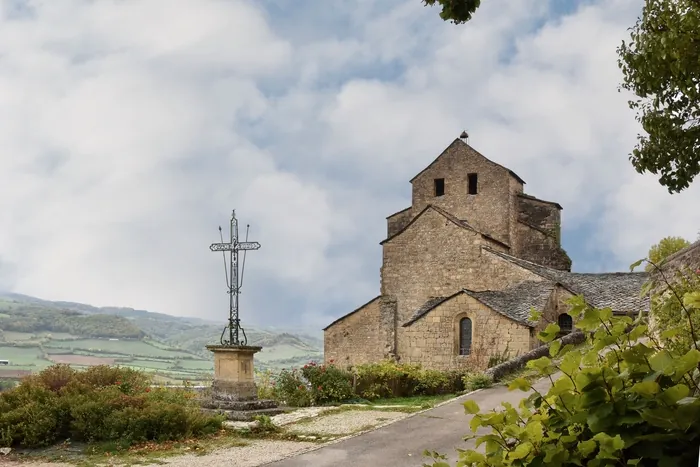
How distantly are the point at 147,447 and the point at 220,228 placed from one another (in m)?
7.38

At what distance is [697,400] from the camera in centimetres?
272

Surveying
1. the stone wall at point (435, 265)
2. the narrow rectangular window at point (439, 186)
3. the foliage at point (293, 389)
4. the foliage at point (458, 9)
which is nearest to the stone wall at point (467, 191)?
the narrow rectangular window at point (439, 186)

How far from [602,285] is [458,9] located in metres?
24.7

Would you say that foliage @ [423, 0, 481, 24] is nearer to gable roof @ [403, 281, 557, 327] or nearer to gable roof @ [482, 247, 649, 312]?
gable roof @ [403, 281, 557, 327]

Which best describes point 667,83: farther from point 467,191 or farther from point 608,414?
point 467,191

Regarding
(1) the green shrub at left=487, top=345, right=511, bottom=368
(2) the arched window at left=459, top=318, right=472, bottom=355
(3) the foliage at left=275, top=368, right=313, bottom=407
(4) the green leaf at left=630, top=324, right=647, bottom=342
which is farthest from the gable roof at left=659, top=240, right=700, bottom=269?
(4) the green leaf at left=630, top=324, right=647, bottom=342

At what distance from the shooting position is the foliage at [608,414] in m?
2.73

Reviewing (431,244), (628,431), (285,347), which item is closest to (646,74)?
(628,431)

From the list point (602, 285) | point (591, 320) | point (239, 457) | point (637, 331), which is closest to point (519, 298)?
point (602, 285)

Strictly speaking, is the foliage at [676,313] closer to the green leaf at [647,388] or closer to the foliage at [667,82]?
the green leaf at [647,388]

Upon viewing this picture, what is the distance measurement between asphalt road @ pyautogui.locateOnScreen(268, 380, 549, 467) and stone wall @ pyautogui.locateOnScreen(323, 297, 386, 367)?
17.6m

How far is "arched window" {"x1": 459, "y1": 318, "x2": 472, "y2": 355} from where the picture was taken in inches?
952

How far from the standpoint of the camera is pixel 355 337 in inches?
1254

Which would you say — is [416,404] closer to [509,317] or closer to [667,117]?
[509,317]
